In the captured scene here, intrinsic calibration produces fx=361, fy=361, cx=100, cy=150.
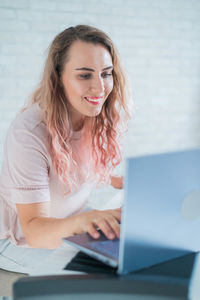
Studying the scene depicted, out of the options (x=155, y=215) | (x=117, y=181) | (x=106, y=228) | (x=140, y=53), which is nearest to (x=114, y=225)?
(x=106, y=228)

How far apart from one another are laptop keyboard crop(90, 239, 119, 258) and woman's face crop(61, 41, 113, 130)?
0.61 metres

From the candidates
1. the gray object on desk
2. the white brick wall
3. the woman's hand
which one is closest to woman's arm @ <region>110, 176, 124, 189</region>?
the woman's hand

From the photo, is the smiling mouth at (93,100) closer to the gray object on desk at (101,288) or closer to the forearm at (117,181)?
the forearm at (117,181)

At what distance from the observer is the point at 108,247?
2.53 ft

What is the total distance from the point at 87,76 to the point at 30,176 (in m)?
0.40

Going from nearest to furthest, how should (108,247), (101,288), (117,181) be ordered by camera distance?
(101,288)
(108,247)
(117,181)

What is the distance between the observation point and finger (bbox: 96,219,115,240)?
806 mm

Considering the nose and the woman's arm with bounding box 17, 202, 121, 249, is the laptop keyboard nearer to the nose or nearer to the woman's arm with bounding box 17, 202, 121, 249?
the woman's arm with bounding box 17, 202, 121, 249

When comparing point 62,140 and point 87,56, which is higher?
point 87,56

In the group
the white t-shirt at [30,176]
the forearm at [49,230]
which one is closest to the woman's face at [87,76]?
the white t-shirt at [30,176]

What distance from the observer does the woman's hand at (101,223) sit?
814mm

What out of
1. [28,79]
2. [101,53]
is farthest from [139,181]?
[28,79]

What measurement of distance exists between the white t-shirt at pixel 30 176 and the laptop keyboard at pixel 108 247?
0.33 metres

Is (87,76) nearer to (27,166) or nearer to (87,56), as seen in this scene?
(87,56)
